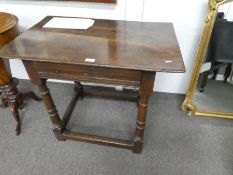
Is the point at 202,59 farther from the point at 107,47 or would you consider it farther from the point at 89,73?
the point at 89,73

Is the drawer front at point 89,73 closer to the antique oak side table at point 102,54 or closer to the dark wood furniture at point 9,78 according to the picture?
Answer: the antique oak side table at point 102,54

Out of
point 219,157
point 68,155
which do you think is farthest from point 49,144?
point 219,157

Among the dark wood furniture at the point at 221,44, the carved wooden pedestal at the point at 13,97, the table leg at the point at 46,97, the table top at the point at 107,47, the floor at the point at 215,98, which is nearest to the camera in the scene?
the table top at the point at 107,47

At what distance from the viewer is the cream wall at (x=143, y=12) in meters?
1.43

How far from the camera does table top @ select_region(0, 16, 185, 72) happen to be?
0.95 metres

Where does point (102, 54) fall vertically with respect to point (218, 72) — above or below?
above

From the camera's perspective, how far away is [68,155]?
1.43 meters

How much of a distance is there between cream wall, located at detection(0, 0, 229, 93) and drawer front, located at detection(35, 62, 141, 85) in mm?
709

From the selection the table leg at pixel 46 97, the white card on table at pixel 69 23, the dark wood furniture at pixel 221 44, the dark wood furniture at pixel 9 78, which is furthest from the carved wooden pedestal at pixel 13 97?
the dark wood furniture at pixel 221 44

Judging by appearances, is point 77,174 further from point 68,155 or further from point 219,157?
point 219,157

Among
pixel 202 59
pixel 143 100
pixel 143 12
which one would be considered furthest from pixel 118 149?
pixel 143 12

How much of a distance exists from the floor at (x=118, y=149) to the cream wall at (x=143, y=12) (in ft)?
1.69

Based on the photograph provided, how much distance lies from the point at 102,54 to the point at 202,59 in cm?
83

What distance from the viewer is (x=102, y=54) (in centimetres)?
101
